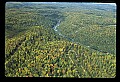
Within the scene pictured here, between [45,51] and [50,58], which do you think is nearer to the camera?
[50,58]

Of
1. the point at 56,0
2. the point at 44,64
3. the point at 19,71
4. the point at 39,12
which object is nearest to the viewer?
the point at 56,0

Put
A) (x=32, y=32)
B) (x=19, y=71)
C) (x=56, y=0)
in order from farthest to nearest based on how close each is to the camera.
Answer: (x=32, y=32)
(x=19, y=71)
(x=56, y=0)

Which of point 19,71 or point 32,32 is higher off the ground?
point 32,32

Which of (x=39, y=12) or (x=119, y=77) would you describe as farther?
(x=39, y=12)

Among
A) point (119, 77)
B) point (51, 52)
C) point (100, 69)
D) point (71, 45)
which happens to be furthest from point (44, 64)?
point (119, 77)

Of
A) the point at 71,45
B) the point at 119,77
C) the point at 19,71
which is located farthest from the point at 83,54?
the point at 19,71
